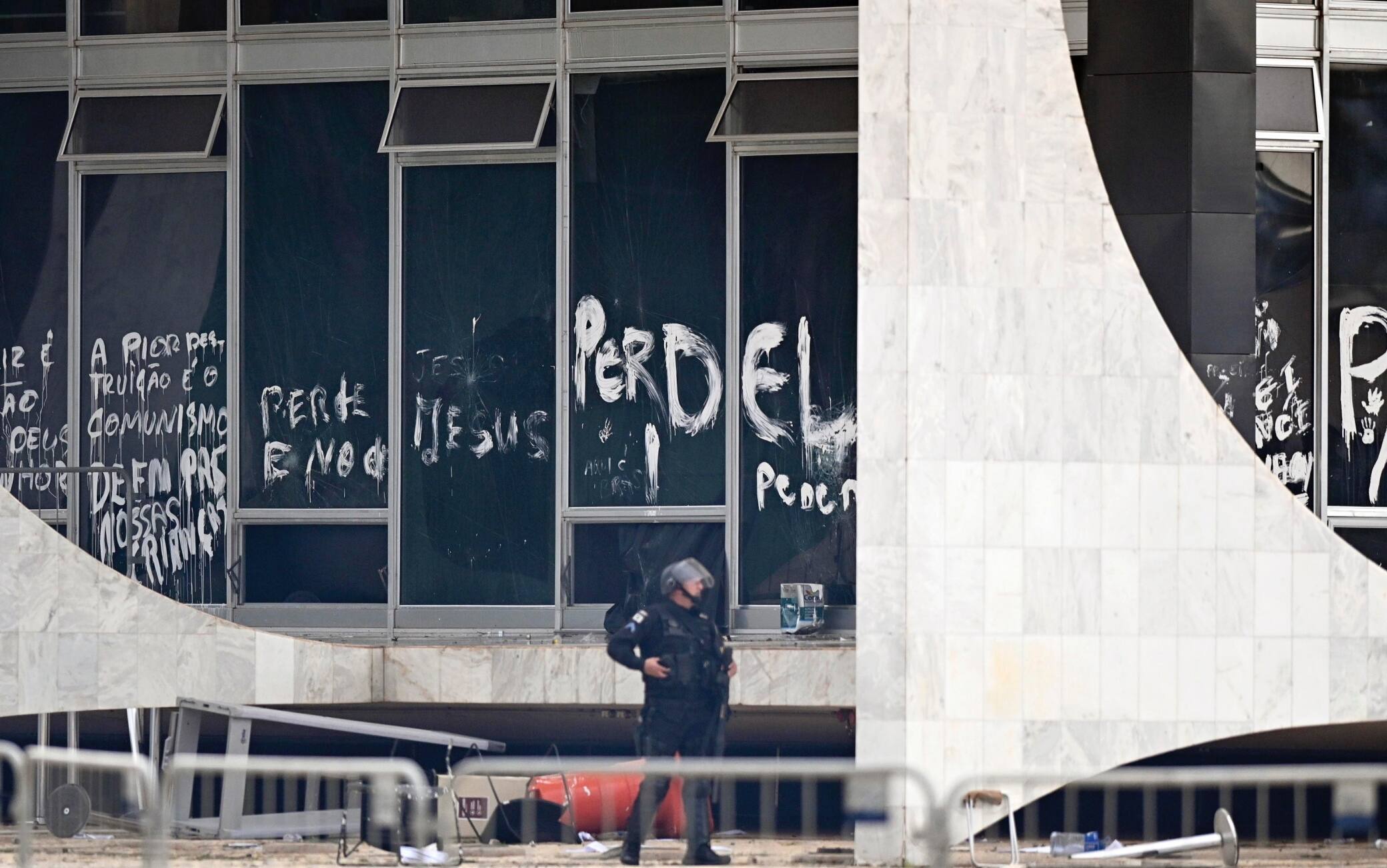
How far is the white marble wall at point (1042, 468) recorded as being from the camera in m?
10.8

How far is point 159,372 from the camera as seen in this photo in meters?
16.0

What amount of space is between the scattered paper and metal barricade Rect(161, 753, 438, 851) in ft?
0.29

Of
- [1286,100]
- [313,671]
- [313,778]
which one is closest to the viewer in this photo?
[313,778]

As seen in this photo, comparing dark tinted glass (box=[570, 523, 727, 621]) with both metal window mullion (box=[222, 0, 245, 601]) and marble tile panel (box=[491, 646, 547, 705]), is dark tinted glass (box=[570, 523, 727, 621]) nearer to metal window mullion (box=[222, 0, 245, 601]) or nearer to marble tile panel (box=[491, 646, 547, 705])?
marble tile panel (box=[491, 646, 547, 705])

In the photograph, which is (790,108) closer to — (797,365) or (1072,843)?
(797,365)

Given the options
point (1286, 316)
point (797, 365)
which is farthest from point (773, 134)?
point (1286, 316)

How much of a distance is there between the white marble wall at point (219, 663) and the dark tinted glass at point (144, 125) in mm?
5304

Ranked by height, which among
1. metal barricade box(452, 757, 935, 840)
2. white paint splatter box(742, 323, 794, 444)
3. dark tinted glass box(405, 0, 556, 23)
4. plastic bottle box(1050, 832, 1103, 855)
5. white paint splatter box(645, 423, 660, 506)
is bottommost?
plastic bottle box(1050, 832, 1103, 855)

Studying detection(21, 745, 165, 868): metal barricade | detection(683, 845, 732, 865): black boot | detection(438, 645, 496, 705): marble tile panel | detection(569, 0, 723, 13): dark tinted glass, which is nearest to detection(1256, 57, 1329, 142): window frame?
detection(569, 0, 723, 13): dark tinted glass

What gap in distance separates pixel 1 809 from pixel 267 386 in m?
4.79

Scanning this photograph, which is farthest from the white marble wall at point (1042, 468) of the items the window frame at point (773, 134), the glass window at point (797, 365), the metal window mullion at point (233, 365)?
the metal window mullion at point (233, 365)

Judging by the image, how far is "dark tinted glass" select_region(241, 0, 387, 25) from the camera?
15992mm

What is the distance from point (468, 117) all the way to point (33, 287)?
4883 millimetres

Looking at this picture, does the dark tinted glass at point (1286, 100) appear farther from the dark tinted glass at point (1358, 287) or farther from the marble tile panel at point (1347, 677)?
the marble tile panel at point (1347, 677)
